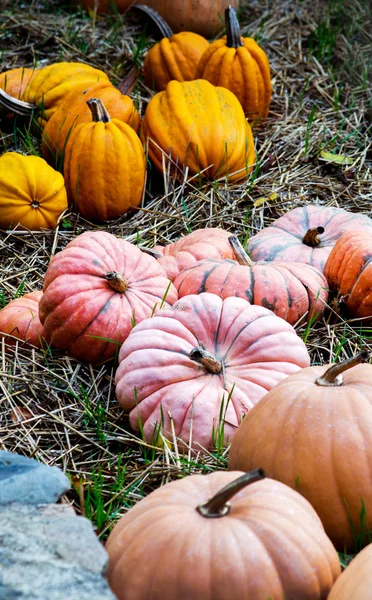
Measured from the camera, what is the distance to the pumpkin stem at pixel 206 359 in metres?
2.52

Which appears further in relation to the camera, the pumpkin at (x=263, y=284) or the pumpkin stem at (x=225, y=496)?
the pumpkin at (x=263, y=284)

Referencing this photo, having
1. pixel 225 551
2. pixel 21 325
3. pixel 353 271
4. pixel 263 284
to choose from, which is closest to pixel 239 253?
pixel 263 284

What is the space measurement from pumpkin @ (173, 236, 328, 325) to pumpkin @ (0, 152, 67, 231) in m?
1.09

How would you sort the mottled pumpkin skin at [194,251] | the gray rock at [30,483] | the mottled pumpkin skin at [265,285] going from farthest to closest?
the mottled pumpkin skin at [194,251] → the mottled pumpkin skin at [265,285] → the gray rock at [30,483]

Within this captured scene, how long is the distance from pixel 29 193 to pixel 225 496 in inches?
Answer: 105

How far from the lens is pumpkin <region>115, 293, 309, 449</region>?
2547 mm

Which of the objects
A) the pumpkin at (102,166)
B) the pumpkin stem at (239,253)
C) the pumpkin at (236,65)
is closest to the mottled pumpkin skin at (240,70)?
the pumpkin at (236,65)

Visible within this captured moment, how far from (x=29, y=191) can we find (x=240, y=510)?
2.61 m

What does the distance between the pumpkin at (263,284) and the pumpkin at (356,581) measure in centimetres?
155

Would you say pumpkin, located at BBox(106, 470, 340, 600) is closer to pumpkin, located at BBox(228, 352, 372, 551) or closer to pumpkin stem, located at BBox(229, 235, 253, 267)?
pumpkin, located at BBox(228, 352, 372, 551)

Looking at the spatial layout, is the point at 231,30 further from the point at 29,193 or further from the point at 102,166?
the point at 29,193

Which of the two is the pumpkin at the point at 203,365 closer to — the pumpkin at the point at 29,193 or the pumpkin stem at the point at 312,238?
the pumpkin stem at the point at 312,238

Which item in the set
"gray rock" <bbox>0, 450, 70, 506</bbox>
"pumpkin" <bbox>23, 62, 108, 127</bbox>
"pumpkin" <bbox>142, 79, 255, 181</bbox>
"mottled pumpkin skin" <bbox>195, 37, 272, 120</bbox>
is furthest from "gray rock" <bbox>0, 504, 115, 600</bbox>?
"mottled pumpkin skin" <bbox>195, 37, 272, 120</bbox>

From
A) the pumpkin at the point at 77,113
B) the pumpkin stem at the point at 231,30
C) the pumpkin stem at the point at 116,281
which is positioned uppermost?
the pumpkin stem at the point at 231,30
